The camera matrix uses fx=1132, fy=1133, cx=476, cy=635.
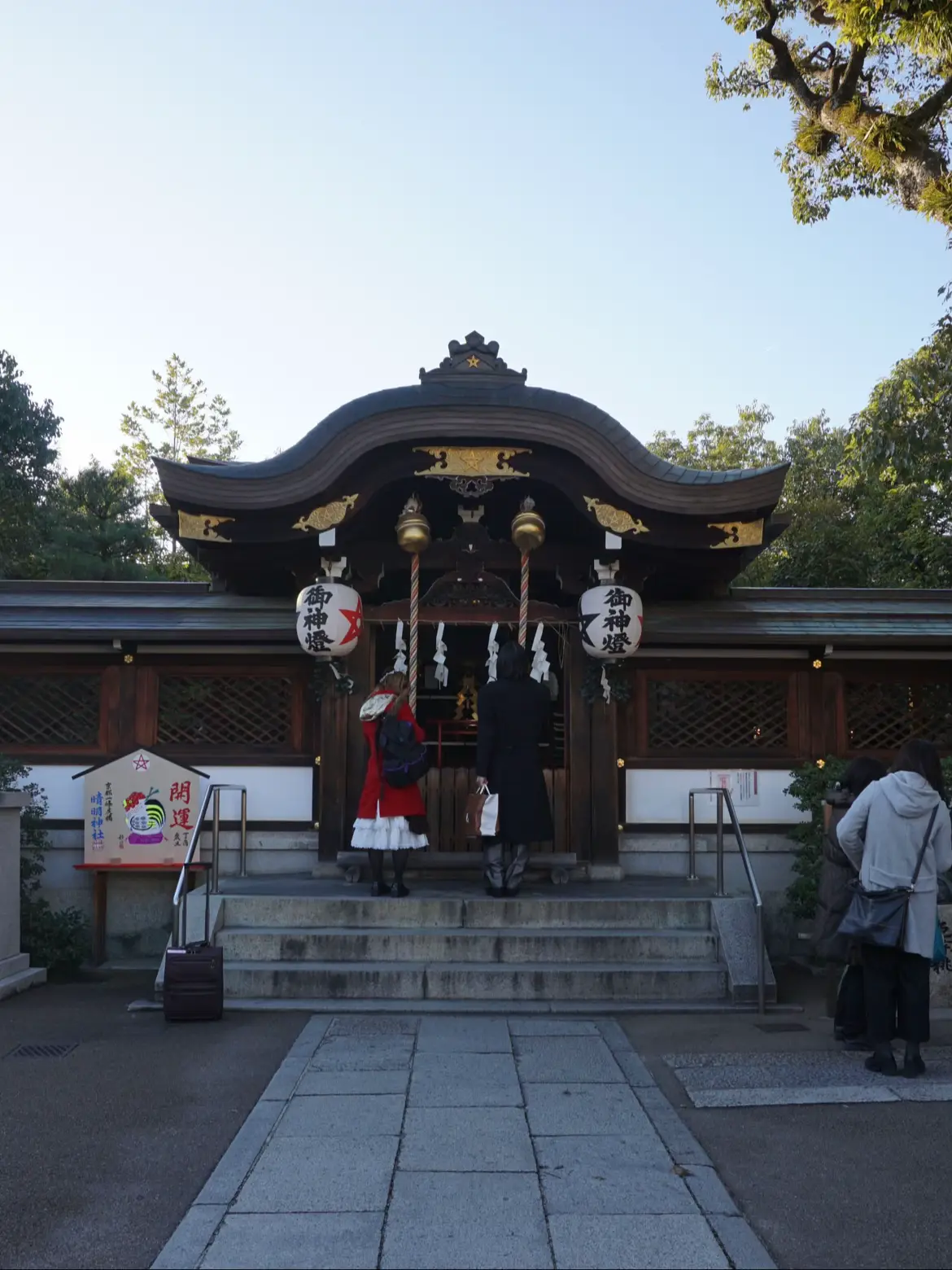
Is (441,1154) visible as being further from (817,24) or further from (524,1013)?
(817,24)

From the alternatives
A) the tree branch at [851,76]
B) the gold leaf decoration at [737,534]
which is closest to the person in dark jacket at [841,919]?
the gold leaf decoration at [737,534]

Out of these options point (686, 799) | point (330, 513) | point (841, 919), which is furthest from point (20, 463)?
point (841, 919)

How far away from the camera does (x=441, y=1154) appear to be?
4.80m

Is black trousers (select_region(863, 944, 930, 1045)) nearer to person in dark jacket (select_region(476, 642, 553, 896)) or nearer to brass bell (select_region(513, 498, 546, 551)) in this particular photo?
person in dark jacket (select_region(476, 642, 553, 896))

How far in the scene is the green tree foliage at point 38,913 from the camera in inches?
374

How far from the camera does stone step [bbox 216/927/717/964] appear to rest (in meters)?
8.32

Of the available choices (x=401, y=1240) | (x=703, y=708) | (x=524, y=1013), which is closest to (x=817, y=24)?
(x=703, y=708)

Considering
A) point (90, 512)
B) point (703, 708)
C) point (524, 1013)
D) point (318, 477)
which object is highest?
point (90, 512)

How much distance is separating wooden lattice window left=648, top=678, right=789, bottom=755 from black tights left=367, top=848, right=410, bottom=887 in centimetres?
303

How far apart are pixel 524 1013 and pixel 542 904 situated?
3.88 ft

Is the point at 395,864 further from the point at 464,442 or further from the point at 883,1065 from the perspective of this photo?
the point at 883,1065

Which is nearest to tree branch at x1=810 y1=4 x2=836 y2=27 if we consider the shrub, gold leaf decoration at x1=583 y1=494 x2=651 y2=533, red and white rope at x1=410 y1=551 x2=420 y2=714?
gold leaf decoration at x1=583 y1=494 x2=651 y2=533

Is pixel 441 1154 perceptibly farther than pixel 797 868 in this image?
No

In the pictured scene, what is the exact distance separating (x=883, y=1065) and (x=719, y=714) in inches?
195
